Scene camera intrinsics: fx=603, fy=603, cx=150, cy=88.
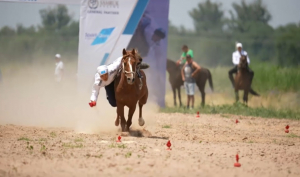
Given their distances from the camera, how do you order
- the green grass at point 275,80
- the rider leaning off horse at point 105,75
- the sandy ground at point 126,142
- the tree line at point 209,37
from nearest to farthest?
the sandy ground at point 126,142 < the rider leaning off horse at point 105,75 < the green grass at point 275,80 < the tree line at point 209,37

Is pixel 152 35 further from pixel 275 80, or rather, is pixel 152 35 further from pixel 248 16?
pixel 248 16

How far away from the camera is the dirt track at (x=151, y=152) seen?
10055 mm

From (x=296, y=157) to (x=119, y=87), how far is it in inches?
174

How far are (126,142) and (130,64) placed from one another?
1.85 m

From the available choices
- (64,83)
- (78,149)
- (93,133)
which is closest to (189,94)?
(64,83)

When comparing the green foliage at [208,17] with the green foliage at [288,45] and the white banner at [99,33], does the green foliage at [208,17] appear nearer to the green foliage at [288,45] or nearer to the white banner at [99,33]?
the green foliage at [288,45]

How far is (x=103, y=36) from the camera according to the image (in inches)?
818

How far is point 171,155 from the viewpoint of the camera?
448 inches

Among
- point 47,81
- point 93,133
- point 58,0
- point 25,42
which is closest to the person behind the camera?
point 93,133

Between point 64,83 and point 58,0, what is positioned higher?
point 58,0

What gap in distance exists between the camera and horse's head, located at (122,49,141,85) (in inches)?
533

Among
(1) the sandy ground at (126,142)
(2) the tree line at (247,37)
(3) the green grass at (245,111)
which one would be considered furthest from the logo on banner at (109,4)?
(2) the tree line at (247,37)

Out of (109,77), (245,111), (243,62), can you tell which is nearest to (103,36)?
(245,111)

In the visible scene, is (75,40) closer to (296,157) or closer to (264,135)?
(264,135)
